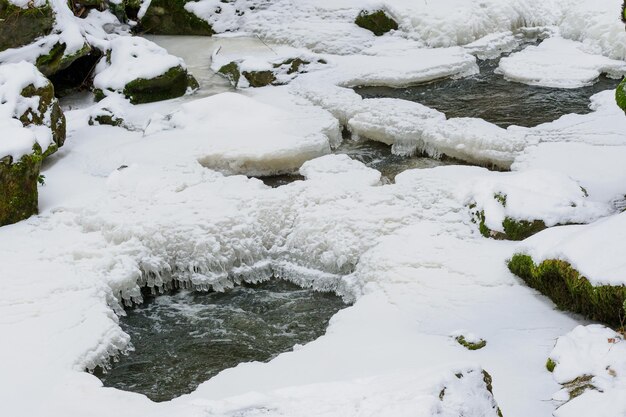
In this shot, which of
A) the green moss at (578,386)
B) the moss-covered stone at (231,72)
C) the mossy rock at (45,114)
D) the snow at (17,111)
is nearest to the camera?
the green moss at (578,386)

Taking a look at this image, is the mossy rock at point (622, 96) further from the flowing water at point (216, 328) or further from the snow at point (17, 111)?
the snow at point (17, 111)

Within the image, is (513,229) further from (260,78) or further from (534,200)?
(260,78)

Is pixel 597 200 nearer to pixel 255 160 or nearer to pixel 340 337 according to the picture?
pixel 340 337

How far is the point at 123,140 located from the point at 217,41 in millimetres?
6115

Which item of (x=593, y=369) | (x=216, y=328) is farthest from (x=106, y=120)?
(x=593, y=369)

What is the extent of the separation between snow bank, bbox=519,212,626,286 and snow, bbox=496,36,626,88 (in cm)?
657

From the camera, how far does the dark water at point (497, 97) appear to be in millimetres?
11297

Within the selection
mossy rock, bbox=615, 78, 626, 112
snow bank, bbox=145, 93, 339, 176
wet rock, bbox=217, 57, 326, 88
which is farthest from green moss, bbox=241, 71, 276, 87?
mossy rock, bbox=615, 78, 626, 112

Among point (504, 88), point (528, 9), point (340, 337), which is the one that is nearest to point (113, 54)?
point (504, 88)

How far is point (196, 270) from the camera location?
25.8 ft

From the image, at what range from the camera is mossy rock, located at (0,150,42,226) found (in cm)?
819

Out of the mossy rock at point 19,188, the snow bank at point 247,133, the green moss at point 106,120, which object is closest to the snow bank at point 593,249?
the snow bank at point 247,133

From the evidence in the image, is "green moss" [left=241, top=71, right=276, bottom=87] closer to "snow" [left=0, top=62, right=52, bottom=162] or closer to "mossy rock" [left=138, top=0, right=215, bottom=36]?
"snow" [left=0, top=62, right=52, bottom=162]

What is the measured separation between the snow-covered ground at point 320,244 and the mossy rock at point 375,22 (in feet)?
10.0
